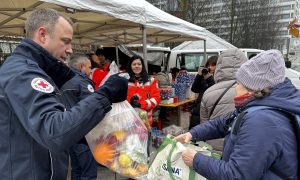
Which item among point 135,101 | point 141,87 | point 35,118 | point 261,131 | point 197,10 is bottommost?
point 135,101

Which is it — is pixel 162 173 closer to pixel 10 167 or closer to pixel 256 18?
pixel 10 167

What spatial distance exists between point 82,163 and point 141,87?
4.66ft

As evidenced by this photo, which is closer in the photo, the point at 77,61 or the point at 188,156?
the point at 188,156

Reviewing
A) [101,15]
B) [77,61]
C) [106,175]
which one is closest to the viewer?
[77,61]

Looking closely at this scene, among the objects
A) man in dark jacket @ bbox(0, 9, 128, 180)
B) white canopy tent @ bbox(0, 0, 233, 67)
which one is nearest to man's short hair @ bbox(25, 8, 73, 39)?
man in dark jacket @ bbox(0, 9, 128, 180)

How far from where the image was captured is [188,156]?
5.14ft

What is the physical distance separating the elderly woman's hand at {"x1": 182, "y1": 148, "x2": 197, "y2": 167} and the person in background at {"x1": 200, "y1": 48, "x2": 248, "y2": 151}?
1011 mm

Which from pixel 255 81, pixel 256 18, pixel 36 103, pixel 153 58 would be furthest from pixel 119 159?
pixel 256 18

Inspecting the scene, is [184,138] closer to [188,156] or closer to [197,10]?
[188,156]

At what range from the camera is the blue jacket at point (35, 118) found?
1.09m

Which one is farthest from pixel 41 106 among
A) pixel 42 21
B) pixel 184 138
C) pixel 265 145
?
pixel 184 138

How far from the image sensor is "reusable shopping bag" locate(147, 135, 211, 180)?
1.69 m

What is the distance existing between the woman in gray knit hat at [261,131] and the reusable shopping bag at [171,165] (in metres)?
0.17

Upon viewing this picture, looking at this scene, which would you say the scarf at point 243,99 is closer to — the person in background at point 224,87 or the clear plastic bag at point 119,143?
the clear plastic bag at point 119,143
